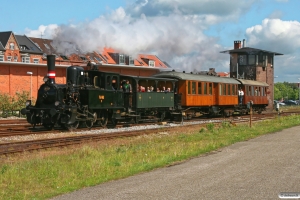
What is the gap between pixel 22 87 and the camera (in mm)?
53469

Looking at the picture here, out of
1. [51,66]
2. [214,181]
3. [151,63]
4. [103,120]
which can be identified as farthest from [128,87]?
[151,63]

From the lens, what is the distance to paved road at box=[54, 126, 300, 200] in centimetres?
784

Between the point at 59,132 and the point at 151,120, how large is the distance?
787 centimetres

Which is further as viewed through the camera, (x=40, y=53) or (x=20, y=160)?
(x=40, y=53)

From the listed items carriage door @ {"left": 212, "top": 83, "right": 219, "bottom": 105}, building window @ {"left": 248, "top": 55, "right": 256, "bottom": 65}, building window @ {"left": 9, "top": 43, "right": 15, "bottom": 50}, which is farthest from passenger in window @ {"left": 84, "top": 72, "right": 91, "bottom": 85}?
building window @ {"left": 9, "top": 43, "right": 15, "bottom": 50}

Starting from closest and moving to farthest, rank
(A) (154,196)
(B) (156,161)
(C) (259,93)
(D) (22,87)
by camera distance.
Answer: (A) (154,196) < (B) (156,161) < (C) (259,93) < (D) (22,87)

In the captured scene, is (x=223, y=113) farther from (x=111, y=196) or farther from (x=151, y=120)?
(x=111, y=196)

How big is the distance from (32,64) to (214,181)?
4753 cm

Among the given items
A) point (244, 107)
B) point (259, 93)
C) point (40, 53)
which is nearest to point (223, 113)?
point (244, 107)

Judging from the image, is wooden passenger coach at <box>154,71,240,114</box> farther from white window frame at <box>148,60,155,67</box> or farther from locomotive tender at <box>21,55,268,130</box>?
white window frame at <box>148,60,155,67</box>

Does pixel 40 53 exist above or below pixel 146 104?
above

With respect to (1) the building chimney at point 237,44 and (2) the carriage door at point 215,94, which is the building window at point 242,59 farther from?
(2) the carriage door at point 215,94

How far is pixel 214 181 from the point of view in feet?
29.1

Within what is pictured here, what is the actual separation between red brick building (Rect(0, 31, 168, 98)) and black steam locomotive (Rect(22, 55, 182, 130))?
16736 mm
